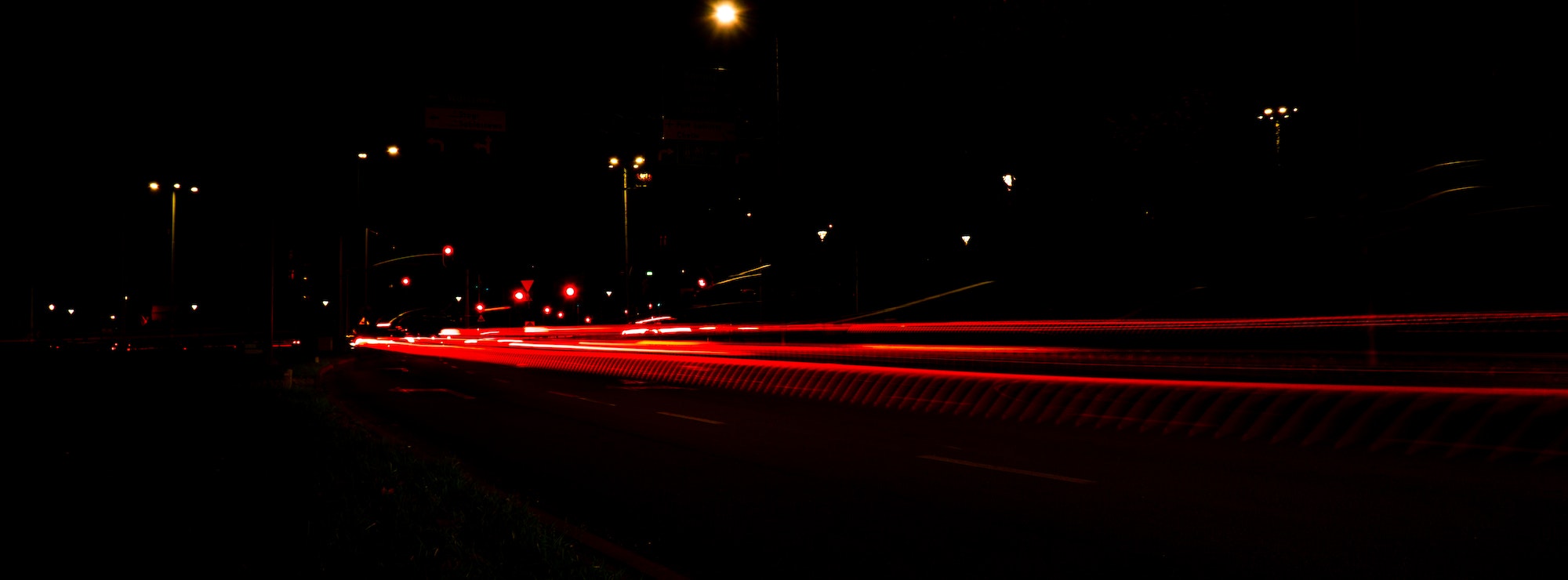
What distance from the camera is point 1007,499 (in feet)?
28.7

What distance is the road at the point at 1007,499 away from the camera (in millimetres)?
6668

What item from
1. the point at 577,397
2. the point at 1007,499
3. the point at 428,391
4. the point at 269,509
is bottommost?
the point at 1007,499

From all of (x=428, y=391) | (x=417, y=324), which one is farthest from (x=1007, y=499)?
(x=417, y=324)

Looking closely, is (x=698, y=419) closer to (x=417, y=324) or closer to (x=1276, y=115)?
(x=1276, y=115)

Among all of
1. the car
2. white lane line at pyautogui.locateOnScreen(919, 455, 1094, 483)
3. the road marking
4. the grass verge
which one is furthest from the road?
the car

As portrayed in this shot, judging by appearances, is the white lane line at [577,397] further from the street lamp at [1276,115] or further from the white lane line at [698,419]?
the street lamp at [1276,115]

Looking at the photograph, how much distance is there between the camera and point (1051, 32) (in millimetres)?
14914

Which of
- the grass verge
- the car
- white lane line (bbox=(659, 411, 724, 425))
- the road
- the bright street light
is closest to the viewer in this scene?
the grass verge

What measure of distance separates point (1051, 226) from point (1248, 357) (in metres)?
18.5

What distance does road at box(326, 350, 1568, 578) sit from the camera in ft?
21.9

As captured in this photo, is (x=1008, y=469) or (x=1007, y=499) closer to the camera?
(x=1007, y=499)

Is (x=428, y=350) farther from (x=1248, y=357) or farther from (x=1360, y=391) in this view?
(x=1360, y=391)

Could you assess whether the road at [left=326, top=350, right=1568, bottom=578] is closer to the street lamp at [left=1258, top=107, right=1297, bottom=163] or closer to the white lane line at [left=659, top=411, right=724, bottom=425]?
the white lane line at [left=659, top=411, right=724, bottom=425]

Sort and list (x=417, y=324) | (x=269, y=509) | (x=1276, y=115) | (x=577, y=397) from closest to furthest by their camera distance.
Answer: (x=269, y=509), (x=577, y=397), (x=1276, y=115), (x=417, y=324)
